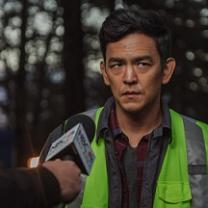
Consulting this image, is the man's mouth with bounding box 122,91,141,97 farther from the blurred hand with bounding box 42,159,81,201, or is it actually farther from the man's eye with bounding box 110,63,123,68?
the blurred hand with bounding box 42,159,81,201

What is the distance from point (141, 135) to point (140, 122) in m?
0.07

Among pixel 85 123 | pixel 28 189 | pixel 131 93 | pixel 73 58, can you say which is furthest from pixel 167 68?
pixel 73 58

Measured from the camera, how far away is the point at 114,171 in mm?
2969

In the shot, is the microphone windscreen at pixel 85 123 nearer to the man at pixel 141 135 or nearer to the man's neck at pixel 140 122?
the man at pixel 141 135

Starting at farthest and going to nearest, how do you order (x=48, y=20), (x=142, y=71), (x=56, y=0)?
(x=48, y=20) → (x=56, y=0) → (x=142, y=71)

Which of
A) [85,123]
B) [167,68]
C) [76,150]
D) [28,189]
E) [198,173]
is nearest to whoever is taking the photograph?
[28,189]

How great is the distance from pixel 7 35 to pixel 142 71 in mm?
8910

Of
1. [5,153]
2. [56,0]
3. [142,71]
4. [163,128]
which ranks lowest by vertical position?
[5,153]

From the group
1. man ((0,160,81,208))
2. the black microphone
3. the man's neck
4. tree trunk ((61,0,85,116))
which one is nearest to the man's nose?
the man's neck

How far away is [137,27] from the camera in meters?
3.17

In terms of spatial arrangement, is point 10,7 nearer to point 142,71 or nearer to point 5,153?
point 5,153

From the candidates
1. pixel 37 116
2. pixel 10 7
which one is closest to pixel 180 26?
pixel 10 7

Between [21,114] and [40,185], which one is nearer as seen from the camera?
[40,185]

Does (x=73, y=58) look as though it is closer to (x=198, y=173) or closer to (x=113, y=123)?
(x=113, y=123)
